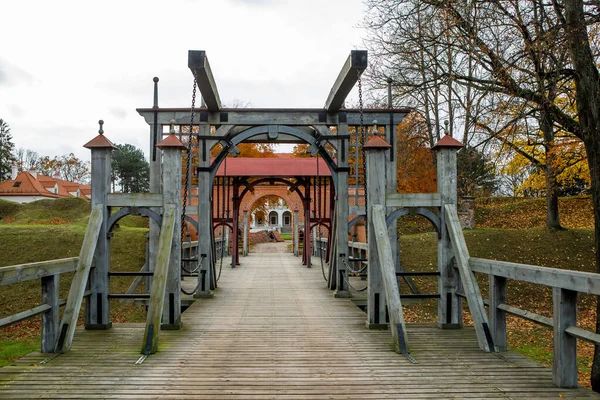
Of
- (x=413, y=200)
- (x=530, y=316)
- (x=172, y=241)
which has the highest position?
(x=413, y=200)

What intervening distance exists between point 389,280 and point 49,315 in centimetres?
346

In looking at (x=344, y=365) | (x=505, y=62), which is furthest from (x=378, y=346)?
(x=505, y=62)

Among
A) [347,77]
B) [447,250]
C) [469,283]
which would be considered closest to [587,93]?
[447,250]

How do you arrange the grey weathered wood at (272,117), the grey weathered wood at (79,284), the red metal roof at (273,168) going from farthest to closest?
the red metal roof at (273,168) < the grey weathered wood at (272,117) < the grey weathered wood at (79,284)

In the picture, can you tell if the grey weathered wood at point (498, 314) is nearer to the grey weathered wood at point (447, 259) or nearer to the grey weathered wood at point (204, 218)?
the grey weathered wood at point (447, 259)

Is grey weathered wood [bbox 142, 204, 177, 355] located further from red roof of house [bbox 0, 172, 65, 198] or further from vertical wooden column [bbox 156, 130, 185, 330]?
red roof of house [bbox 0, 172, 65, 198]

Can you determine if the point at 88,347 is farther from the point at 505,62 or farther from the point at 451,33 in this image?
the point at 451,33

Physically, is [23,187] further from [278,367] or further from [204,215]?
[278,367]

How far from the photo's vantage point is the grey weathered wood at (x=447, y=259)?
6320mm

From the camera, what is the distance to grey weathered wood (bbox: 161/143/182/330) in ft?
20.7

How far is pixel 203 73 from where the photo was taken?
7137mm

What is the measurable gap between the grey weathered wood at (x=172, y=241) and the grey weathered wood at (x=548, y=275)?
349 centimetres

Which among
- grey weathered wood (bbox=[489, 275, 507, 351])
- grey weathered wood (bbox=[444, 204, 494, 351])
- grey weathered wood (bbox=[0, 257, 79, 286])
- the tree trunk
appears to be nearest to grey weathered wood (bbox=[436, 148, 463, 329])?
grey weathered wood (bbox=[444, 204, 494, 351])

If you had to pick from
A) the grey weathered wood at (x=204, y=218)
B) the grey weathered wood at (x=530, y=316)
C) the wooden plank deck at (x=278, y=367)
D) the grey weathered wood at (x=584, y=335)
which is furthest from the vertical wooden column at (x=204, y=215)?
the grey weathered wood at (x=584, y=335)
